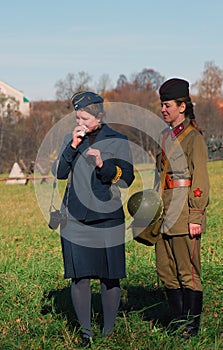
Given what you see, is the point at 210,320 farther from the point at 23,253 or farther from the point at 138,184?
the point at 138,184

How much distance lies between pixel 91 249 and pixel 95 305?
4.04ft

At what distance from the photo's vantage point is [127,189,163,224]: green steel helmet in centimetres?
469

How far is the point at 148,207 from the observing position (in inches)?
184

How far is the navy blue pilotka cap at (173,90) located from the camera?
474 cm

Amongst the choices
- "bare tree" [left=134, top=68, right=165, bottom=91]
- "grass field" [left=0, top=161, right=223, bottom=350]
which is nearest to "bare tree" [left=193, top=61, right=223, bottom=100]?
"bare tree" [left=134, top=68, right=165, bottom=91]

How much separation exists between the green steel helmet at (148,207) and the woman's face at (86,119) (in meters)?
0.66

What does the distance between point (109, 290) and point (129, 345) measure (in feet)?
1.56

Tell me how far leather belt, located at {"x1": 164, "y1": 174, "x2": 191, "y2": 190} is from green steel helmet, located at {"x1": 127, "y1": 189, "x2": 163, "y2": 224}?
0.42 ft

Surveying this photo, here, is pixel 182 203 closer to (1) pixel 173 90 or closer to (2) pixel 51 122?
(1) pixel 173 90

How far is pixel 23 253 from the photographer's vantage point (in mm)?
9742

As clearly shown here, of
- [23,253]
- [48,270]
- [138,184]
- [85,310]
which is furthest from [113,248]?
[138,184]

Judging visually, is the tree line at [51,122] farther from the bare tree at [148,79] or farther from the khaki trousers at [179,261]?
the khaki trousers at [179,261]

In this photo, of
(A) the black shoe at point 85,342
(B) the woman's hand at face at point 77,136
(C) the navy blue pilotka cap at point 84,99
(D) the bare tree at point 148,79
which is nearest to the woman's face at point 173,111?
(C) the navy blue pilotka cap at point 84,99

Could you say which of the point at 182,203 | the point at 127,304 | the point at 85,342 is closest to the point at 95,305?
the point at 127,304
